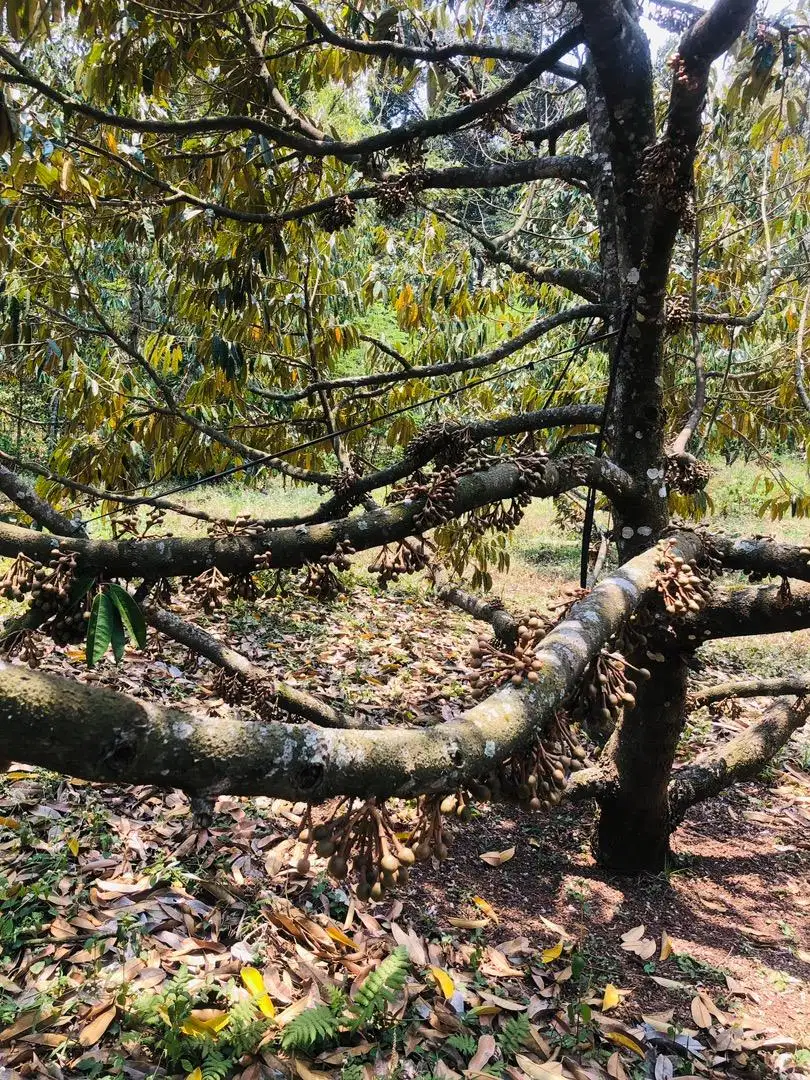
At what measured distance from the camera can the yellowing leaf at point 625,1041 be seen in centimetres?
226

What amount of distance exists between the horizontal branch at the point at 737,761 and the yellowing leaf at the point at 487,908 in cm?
101

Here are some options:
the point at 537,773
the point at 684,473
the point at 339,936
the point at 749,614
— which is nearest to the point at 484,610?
the point at 684,473

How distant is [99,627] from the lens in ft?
4.58

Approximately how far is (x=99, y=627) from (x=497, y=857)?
256cm

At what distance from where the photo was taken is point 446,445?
2.10 m

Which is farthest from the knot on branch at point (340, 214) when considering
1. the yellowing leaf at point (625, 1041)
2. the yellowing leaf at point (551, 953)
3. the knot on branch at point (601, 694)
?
the yellowing leaf at point (625, 1041)

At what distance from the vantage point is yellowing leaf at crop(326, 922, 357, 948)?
2586mm

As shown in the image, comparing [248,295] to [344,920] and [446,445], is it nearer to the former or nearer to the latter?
[446,445]

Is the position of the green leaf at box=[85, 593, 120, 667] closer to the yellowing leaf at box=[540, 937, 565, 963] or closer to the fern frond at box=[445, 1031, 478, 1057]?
the fern frond at box=[445, 1031, 478, 1057]

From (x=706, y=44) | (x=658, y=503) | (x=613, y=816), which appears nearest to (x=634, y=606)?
(x=658, y=503)

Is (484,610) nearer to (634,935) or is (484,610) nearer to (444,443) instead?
(634,935)

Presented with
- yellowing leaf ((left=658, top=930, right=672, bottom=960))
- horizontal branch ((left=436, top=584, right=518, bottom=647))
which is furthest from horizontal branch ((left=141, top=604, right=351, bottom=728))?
yellowing leaf ((left=658, top=930, right=672, bottom=960))

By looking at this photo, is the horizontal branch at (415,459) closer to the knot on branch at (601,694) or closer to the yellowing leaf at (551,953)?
the knot on branch at (601,694)

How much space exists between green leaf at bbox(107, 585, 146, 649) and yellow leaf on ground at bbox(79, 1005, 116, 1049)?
56.9 inches
